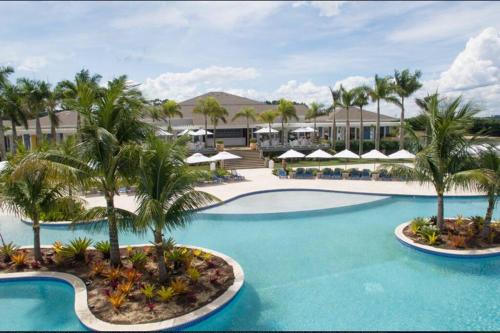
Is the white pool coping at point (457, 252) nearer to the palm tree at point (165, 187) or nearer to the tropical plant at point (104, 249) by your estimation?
the palm tree at point (165, 187)

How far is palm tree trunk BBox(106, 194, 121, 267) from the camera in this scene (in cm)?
943

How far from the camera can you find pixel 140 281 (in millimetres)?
9398

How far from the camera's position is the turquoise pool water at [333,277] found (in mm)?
8023

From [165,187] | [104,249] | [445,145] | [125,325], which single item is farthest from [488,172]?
[104,249]

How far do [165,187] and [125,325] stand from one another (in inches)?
120

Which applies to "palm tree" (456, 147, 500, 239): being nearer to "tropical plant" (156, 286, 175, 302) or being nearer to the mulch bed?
the mulch bed

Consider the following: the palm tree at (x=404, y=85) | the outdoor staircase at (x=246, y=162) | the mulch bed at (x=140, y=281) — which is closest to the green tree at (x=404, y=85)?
the palm tree at (x=404, y=85)

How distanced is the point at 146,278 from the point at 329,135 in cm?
4296

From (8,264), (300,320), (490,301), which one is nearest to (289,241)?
(300,320)

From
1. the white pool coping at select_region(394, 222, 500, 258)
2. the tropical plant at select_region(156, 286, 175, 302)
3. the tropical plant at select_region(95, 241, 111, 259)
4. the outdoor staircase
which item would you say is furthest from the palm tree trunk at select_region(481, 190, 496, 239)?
the outdoor staircase

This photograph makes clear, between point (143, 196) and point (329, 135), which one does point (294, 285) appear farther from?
point (329, 135)

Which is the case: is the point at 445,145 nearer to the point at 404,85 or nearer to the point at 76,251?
the point at 76,251

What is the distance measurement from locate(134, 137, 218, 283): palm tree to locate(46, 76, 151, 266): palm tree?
695 millimetres

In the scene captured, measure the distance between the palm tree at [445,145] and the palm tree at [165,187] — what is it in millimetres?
8039
